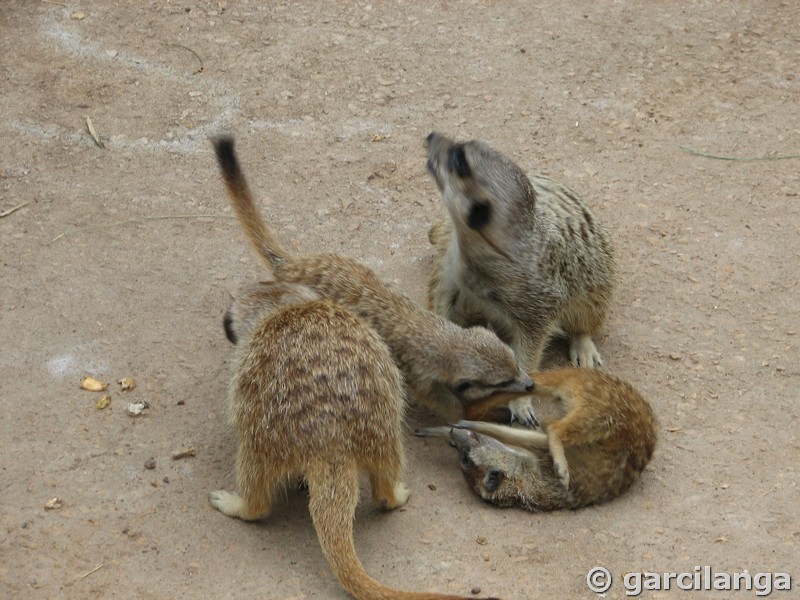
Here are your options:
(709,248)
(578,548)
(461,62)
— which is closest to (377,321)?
(578,548)

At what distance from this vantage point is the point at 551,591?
3.33 metres

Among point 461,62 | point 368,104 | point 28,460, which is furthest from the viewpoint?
point 461,62

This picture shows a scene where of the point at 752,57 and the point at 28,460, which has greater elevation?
the point at 752,57

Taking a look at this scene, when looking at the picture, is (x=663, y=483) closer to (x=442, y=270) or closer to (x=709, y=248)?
(x=442, y=270)

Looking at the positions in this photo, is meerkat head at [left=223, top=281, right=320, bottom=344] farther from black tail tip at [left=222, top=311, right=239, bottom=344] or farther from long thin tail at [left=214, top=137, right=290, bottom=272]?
long thin tail at [left=214, top=137, right=290, bottom=272]

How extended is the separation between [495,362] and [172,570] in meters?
1.41

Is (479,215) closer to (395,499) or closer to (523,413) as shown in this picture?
(523,413)

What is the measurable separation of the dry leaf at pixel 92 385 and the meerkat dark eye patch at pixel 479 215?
1.63 metres

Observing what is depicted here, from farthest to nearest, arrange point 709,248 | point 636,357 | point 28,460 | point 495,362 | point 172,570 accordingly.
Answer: point 709,248 → point 636,357 → point 495,362 → point 28,460 → point 172,570

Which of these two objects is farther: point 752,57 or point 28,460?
point 752,57

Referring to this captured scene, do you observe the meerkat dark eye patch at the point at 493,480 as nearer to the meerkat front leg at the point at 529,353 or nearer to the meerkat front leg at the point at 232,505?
the meerkat front leg at the point at 529,353

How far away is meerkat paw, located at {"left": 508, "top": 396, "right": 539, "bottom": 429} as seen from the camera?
435 centimetres

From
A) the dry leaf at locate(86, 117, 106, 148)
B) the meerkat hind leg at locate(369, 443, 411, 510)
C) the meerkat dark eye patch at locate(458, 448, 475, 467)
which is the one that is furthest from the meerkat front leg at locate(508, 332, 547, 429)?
the dry leaf at locate(86, 117, 106, 148)

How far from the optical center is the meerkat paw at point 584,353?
4.71 meters
